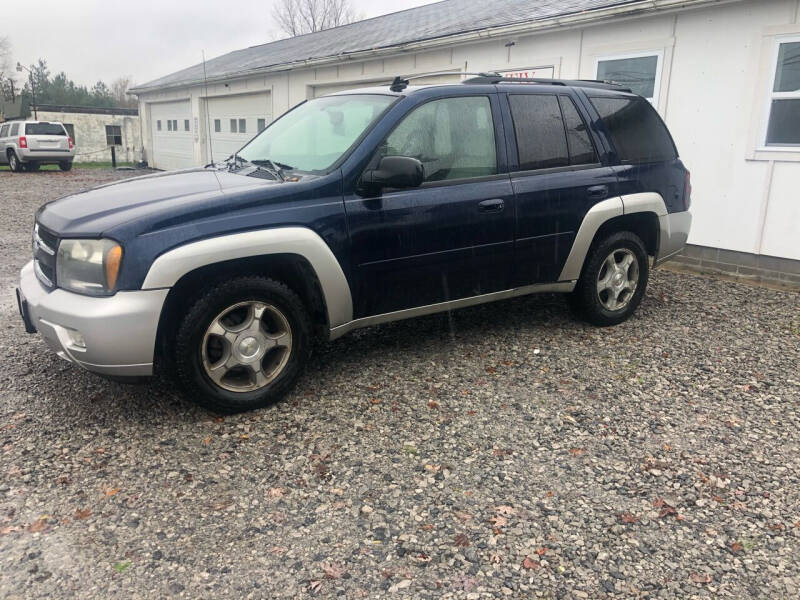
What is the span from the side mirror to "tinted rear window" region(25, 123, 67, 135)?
81.4 feet

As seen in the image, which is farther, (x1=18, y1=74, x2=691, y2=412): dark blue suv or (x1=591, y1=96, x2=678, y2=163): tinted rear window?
(x1=591, y1=96, x2=678, y2=163): tinted rear window

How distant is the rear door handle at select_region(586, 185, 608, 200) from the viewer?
4.96m

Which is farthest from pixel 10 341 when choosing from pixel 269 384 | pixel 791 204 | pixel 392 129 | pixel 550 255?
pixel 791 204

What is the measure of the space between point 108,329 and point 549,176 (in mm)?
3159

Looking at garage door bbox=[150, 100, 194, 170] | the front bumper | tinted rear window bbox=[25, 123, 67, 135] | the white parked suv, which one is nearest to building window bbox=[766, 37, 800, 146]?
the front bumper

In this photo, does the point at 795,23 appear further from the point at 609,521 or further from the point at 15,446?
the point at 15,446

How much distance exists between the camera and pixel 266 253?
11.8ft

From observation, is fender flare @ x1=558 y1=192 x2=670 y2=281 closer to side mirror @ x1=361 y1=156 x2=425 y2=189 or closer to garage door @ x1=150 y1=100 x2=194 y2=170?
side mirror @ x1=361 y1=156 x2=425 y2=189

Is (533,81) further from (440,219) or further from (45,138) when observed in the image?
(45,138)

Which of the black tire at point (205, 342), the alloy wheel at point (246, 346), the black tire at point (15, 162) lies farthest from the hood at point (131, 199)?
the black tire at point (15, 162)

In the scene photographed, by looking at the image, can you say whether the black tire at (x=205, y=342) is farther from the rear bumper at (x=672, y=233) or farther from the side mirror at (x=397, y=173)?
the rear bumper at (x=672, y=233)

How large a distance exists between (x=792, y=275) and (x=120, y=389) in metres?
7.01

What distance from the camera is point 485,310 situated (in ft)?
19.8

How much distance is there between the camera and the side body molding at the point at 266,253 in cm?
332
